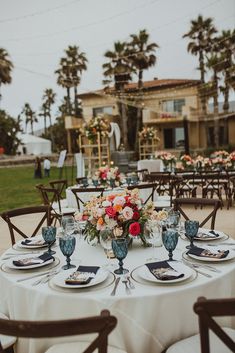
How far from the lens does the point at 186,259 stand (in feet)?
8.96

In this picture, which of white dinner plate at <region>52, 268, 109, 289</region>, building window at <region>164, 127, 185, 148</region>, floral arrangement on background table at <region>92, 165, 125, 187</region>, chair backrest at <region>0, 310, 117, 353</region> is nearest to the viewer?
chair backrest at <region>0, 310, 117, 353</region>

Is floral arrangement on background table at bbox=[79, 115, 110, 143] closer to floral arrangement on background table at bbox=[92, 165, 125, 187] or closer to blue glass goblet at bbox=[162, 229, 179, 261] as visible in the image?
floral arrangement on background table at bbox=[92, 165, 125, 187]

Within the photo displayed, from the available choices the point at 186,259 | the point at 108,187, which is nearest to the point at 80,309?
the point at 186,259

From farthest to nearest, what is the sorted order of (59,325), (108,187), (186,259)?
(108,187) → (186,259) → (59,325)

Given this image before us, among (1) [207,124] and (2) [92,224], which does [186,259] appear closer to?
(2) [92,224]

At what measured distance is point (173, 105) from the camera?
95.2 ft

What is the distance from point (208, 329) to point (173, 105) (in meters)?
28.2

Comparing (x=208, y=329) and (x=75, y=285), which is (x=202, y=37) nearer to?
(x=75, y=285)

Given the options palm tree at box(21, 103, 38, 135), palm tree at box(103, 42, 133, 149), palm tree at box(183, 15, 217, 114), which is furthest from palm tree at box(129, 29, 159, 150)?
palm tree at box(21, 103, 38, 135)

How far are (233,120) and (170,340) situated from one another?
28774 millimetres

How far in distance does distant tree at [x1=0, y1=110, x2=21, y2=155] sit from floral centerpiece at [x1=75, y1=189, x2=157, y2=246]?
4115cm

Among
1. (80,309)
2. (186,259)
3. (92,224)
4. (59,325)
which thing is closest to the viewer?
(59,325)

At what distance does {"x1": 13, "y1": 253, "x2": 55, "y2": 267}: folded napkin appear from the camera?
2720 millimetres

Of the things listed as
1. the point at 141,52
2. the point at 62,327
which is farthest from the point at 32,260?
the point at 141,52
